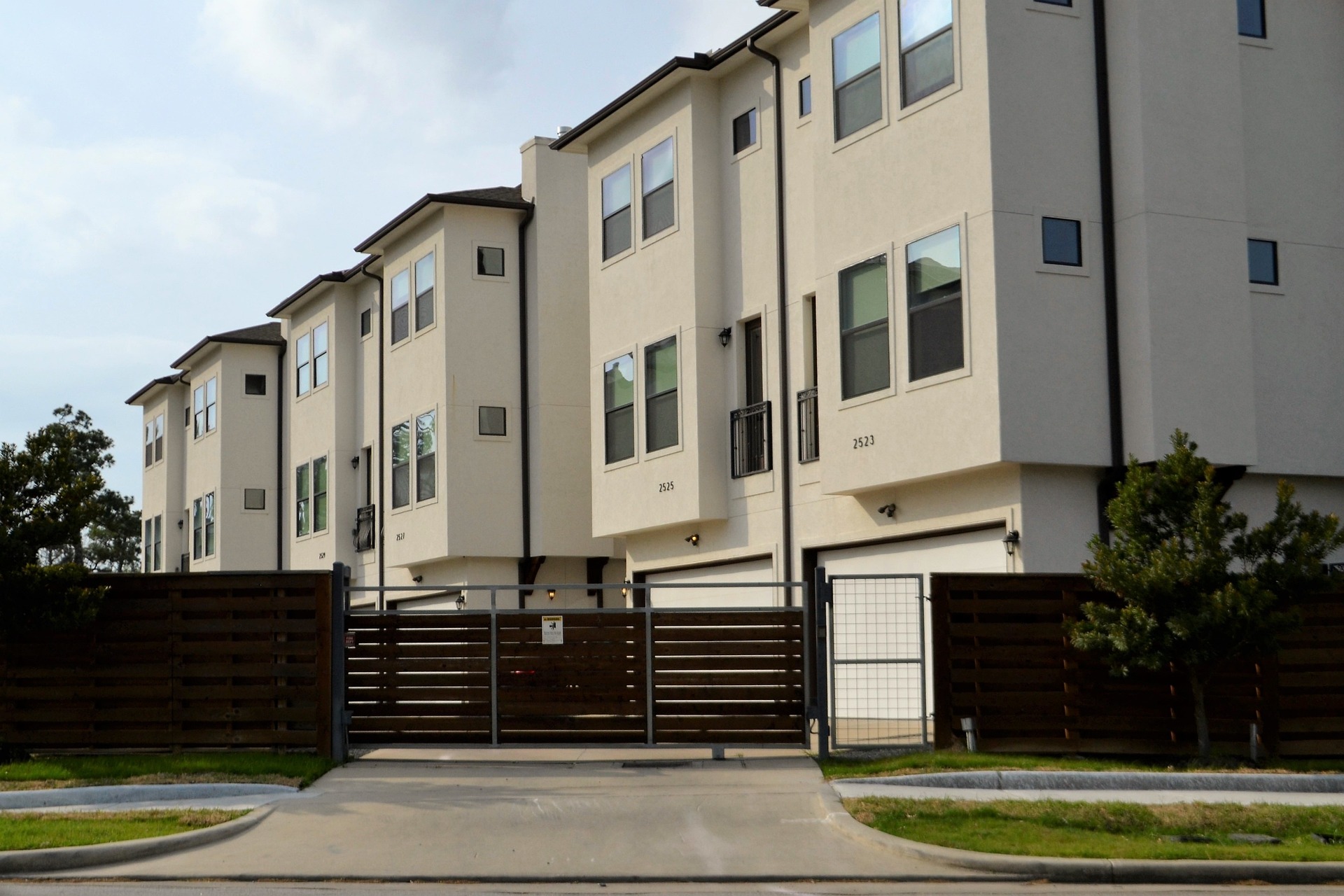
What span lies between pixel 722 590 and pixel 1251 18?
1076 cm

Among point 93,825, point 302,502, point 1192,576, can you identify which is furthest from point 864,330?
point 302,502

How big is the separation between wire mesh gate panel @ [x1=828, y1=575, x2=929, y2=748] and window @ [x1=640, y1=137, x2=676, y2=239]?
6631 millimetres

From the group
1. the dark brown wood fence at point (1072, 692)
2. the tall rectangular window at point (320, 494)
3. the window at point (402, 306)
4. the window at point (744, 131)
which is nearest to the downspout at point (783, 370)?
the window at point (744, 131)

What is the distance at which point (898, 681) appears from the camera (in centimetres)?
1864

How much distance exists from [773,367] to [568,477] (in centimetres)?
777

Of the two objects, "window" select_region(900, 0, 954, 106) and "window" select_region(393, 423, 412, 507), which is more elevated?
"window" select_region(900, 0, 954, 106)

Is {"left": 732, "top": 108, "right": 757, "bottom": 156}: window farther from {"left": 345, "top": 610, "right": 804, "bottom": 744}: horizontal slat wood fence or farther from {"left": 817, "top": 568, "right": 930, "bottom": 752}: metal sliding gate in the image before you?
{"left": 345, "top": 610, "right": 804, "bottom": 744}: horizontal slat wood fence

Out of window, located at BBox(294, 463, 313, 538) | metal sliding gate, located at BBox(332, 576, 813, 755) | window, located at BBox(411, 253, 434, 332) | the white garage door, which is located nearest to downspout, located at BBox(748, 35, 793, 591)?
the white garage door

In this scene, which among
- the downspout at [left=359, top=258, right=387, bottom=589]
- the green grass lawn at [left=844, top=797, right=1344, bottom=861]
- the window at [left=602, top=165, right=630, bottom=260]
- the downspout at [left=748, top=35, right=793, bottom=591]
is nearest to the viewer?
the green grass lawn at [left=844, top=797, right=1344, bottom=861]

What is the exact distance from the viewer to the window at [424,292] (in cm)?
2953

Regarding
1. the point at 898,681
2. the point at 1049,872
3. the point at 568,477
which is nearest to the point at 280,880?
the point at 1049,872

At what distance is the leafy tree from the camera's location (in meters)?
14.3

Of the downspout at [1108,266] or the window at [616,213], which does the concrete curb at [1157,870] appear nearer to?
the downspout at [1108,266]

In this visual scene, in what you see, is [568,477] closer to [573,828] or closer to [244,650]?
[244,650]
